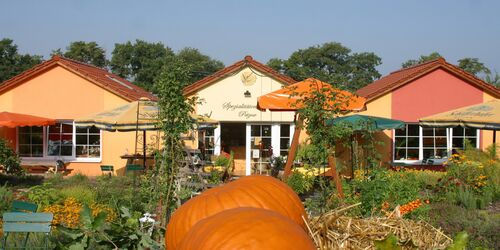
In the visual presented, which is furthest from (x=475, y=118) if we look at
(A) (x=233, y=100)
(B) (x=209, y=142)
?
(B) (x=209, y=142)

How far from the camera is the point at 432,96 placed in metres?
21.6

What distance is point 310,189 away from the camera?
1462 centimetres

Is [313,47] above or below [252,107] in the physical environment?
above

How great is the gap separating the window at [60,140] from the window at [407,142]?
11.4 metres

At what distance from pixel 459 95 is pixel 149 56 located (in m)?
44.5

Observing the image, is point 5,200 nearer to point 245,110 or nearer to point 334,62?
point 245,110

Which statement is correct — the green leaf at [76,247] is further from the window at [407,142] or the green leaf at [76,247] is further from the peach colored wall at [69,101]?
the window at [407,142]

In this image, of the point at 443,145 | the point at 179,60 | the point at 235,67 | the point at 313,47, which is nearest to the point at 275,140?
the point at 235,67

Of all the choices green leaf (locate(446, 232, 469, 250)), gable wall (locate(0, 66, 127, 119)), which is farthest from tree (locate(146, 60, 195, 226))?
gable wall (locate(0, 66, 127, 119))

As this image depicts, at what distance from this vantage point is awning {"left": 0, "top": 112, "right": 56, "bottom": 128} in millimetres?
19406

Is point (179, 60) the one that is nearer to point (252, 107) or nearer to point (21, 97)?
point (252, 107)

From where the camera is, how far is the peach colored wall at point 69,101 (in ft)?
70.1

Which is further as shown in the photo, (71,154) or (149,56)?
(149,56)

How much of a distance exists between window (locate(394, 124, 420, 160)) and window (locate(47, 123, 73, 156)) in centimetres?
1143
